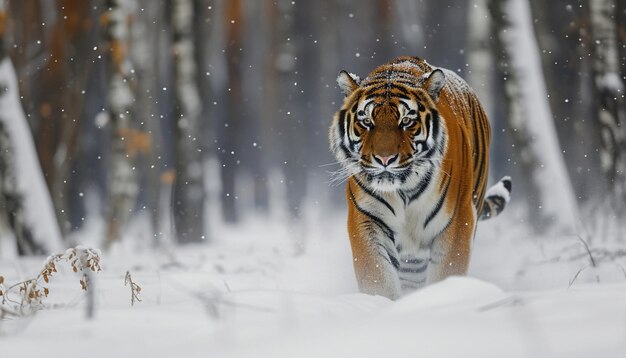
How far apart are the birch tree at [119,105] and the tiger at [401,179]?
6.44 m

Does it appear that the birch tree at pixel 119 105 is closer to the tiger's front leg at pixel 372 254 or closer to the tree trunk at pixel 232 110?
the tiger's front leg at pixel 372 254

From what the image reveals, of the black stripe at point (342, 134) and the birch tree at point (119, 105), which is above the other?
the birch tree at point (119, 105)

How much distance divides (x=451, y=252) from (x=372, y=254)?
1.70 ft

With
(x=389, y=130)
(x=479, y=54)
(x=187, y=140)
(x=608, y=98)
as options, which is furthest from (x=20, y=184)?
(x=608, y=98)

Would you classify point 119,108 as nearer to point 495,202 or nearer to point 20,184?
point 20,184

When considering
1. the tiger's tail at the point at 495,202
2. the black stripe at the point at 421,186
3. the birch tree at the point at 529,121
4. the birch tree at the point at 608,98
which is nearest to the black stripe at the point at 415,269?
the black stripe at the point at 421,186

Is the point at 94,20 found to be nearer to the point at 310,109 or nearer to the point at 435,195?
the point at 435,195

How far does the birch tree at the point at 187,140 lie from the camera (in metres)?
11.9

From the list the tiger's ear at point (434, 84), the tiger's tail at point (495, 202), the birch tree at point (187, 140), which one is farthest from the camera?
the birch tree at point (187, 140)

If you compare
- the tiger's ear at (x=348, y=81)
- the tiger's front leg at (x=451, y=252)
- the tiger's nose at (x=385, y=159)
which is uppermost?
the tiger's ear at (x=348, y=81)

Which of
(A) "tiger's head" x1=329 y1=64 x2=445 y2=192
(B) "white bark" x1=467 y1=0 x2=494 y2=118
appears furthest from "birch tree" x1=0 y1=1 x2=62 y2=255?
(B) "white bark" x1=467 y1=0 x2=494 y2=118

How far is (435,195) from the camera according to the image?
5320 millimetres

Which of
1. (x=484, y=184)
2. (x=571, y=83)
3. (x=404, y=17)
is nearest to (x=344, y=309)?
(x=484, y=184)

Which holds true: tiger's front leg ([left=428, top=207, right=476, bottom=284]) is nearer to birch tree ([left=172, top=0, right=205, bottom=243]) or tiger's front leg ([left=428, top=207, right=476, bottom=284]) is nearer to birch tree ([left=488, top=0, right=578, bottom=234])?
birch tree ([left=488, top=0, right=578, bottom=234])
